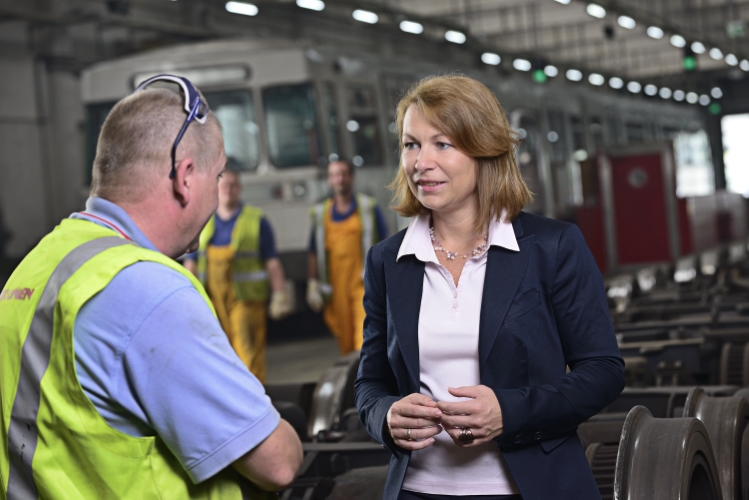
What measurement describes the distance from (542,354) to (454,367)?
0.19m

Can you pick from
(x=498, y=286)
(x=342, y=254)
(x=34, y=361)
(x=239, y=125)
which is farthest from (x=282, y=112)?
(x=34, y=361)

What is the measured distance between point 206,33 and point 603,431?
1549 centimetres

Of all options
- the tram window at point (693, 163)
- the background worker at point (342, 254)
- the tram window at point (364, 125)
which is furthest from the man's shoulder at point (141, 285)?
the tram window at point (693, 163)

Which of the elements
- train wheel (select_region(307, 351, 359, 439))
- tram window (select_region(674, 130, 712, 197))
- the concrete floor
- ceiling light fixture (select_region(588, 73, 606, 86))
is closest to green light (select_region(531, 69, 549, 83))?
tram window (select_region(674, 130, 712, 197))

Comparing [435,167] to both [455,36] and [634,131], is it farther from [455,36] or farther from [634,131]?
[634,131]

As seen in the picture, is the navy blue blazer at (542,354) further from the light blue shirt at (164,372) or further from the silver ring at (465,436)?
the light blue shirt at (164,372)

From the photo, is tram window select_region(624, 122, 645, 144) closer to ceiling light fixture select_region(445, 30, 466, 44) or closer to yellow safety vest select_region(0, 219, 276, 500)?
ceiling light fixture select_region(445, 30, 466, 44)

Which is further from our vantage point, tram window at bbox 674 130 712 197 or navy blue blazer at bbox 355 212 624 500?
tram window at bbox 674 130 712 197

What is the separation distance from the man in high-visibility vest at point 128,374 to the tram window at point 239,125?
33.6ft

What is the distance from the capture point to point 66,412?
1.64 meters

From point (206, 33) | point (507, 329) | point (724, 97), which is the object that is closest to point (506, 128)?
point (507, 329)

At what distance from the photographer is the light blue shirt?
162 cm

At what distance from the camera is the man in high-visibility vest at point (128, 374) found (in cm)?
163

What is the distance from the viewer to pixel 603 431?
3.99m
